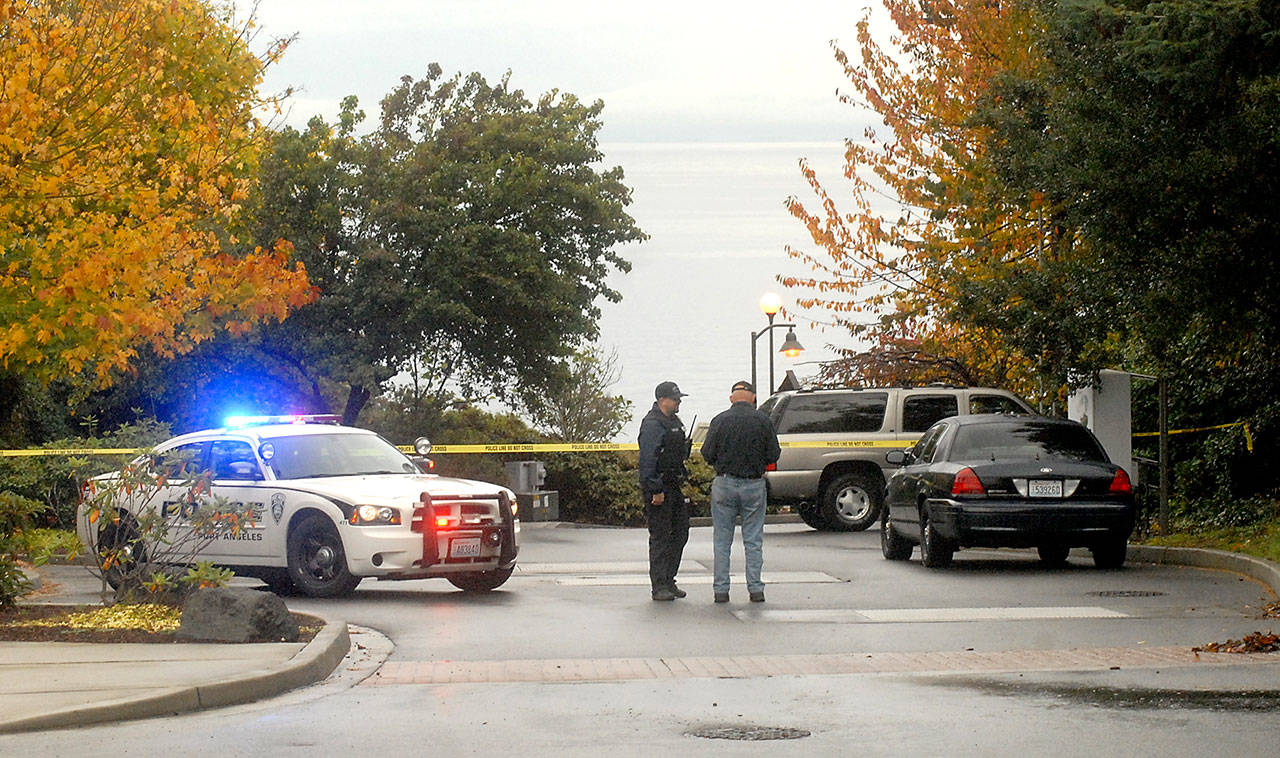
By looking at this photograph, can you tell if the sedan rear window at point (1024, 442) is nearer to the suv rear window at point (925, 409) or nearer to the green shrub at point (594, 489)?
the suv rear window at point (925, 409)

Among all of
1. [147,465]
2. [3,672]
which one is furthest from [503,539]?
[3,672]

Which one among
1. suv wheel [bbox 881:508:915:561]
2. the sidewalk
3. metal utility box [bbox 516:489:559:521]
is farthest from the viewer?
metal utility box [bbox 516:489:559:521]

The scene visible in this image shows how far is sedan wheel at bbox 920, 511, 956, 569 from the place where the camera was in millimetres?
18250

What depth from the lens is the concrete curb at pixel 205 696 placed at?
28.5ft

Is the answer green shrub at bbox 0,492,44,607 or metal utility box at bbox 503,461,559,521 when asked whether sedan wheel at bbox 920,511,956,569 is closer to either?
green shrub at bbox 0,492,44,607

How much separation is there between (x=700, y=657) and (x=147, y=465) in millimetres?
4571

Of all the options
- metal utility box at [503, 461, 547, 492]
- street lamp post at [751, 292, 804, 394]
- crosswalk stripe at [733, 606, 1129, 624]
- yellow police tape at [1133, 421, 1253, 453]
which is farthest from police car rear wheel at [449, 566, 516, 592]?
street lamp post at [751, 292, 804, 394]

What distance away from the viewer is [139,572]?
44.0 feet

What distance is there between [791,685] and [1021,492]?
26.1ft

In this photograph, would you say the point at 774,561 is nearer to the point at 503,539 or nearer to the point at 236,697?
the point at 503,539

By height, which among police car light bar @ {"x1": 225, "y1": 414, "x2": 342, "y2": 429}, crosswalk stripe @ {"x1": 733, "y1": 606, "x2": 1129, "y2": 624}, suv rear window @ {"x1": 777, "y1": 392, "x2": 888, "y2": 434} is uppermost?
suv rear window @ {"x1": 777, "y1": 392, "x2": 888, "y2": 434}

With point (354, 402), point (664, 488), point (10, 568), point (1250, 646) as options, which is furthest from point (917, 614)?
point (354, 402)

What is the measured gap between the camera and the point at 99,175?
18125 mm

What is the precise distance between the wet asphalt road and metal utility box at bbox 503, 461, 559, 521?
14922 millimetres
